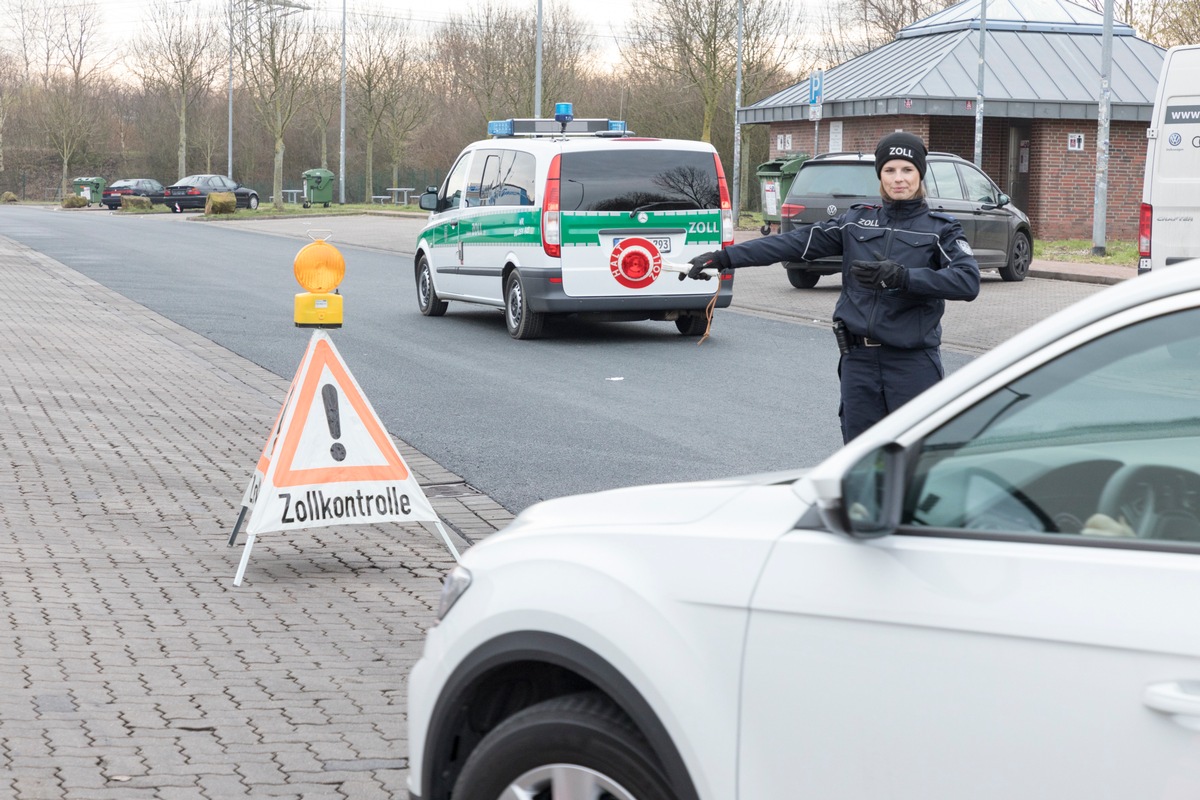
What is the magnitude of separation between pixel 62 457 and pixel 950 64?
2987cm

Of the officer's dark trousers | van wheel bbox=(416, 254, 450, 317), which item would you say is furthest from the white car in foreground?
van wheel bbox=(416, 254, 450, 317)

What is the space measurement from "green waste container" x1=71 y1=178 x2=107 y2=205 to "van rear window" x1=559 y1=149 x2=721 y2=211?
206 ft

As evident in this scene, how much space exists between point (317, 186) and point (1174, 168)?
177 feet

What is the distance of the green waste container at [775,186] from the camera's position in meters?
26.6

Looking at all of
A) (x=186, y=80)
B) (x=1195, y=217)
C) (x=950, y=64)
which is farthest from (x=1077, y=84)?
(x=186, y=80)

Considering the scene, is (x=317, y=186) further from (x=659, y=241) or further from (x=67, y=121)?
(x=659, y=241)

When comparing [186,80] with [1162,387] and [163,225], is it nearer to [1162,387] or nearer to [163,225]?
[163,225]

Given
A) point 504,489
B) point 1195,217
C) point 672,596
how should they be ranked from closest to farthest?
1. point 672,596
2. point 504,489
3. point 1195,217

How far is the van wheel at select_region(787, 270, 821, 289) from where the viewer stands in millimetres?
22547

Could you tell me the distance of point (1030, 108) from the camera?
34.3 m

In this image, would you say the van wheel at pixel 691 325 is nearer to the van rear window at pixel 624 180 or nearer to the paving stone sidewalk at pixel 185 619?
the van rear window at pixel 624 180

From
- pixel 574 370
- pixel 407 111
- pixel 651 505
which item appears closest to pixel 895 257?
pixel 651 505

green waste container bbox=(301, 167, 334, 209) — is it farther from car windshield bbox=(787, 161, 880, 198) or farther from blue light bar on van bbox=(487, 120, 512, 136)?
blue light bar on van bbox=(487, 120, 512, 136)

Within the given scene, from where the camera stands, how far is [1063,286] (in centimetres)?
2253
